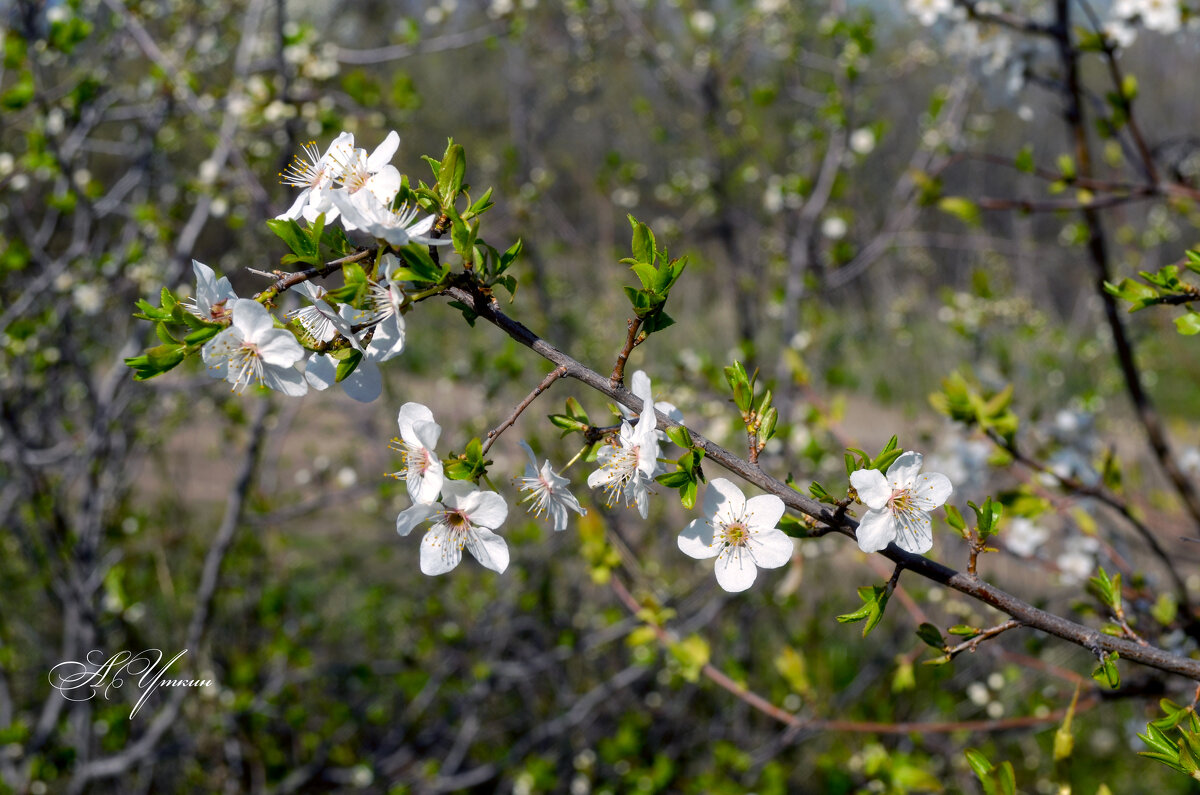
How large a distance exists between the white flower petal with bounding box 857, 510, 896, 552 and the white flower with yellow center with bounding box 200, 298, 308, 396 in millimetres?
615

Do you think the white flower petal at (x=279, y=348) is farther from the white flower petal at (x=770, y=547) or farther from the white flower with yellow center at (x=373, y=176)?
the white flower petal at (x=770, y=547)

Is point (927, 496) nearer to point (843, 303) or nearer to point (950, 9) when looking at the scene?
point (950, 9)

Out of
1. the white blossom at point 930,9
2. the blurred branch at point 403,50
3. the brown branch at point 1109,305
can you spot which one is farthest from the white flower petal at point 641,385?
the blurred branch at point 403,50

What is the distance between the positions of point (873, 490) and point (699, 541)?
21cm

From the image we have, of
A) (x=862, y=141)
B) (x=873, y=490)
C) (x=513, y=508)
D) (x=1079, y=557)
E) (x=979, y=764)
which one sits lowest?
(x=513, y=508)

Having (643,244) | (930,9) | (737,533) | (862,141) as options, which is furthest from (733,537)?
(862,141)

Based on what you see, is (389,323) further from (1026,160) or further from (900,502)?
(1026,160)

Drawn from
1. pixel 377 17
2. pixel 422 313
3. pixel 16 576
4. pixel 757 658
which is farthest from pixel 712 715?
pixel 377 17

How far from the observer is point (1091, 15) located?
5.87 ft

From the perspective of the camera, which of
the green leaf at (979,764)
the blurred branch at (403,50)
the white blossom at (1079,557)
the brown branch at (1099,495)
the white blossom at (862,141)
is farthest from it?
the white blossom at (862,141)

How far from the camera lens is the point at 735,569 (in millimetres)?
967

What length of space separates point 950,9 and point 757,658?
9.65ft

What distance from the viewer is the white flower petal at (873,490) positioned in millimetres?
898

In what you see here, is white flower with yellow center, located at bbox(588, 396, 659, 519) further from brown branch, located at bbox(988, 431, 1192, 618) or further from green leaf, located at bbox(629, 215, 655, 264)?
brown branch, located at bbox(988, 431, 1192, 618)
